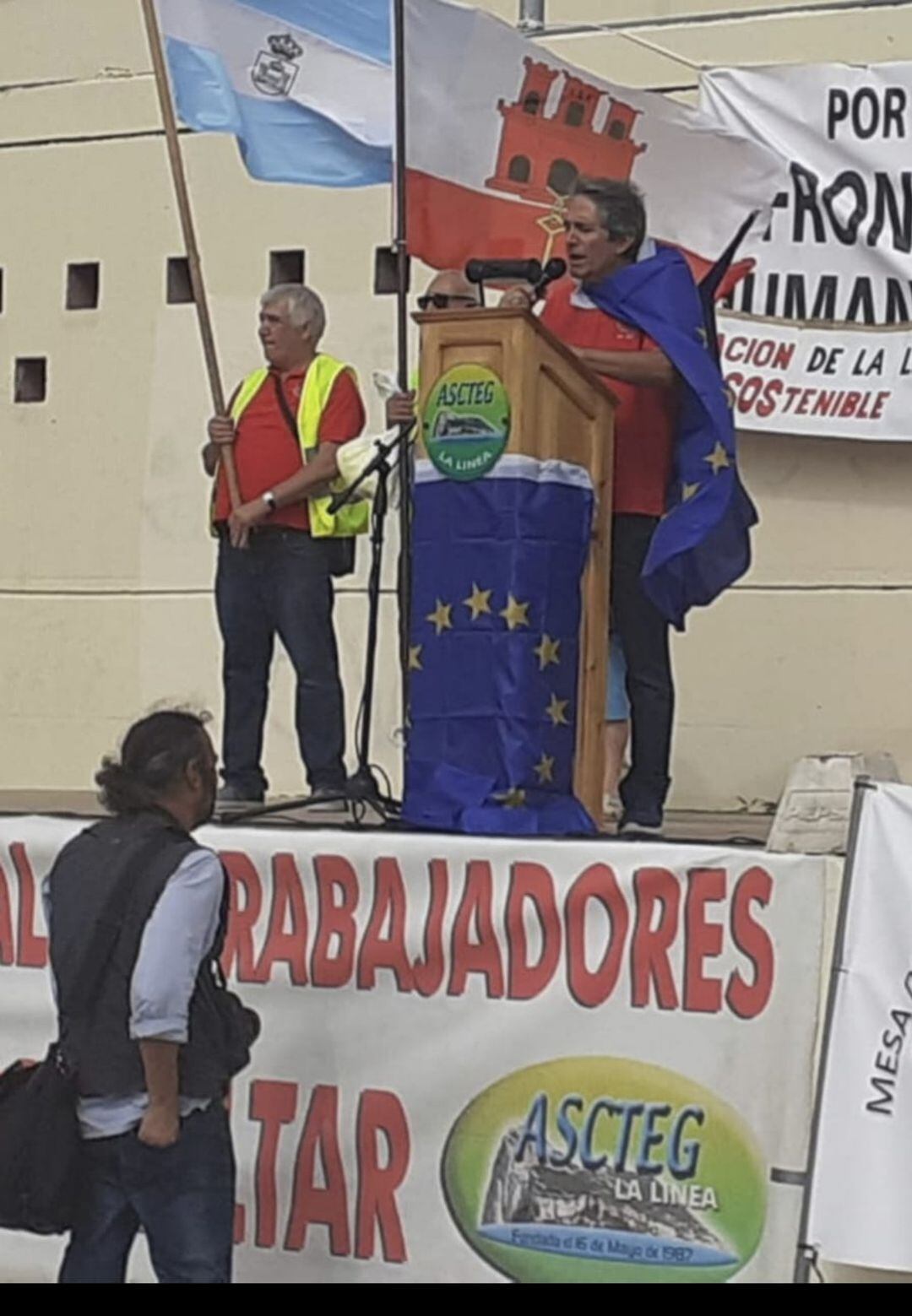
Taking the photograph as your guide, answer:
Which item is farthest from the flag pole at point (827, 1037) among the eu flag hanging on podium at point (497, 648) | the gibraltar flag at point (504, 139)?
the gibraltar flag at point (504, 139)

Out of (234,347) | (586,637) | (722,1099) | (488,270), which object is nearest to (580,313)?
(488,270)

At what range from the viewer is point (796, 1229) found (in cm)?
512

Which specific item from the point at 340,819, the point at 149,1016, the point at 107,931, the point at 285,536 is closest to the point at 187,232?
the point at 285,536

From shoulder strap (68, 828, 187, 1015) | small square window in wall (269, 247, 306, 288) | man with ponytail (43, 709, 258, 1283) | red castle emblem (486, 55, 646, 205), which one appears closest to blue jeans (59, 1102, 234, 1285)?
man with ponytail (43, 709, 258, 1283)

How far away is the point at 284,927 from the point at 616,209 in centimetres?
197

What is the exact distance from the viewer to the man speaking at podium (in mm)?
6008

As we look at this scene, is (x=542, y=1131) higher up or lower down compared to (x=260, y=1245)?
higher up

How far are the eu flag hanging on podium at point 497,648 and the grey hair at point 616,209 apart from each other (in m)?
0.66

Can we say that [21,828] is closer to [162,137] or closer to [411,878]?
[411,878]

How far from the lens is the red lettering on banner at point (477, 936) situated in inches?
216

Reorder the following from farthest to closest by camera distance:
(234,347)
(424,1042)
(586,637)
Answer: (234,347), (586,637), (424,1042)

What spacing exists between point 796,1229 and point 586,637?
1.55 metres

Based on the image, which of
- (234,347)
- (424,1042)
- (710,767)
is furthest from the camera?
(234,347)

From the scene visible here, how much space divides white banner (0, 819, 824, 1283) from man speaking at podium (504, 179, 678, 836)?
664 millimetres
